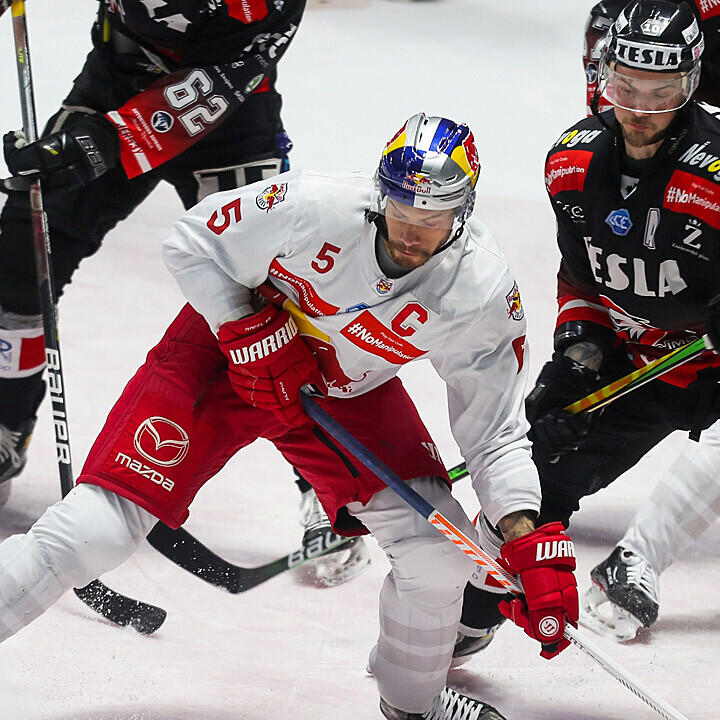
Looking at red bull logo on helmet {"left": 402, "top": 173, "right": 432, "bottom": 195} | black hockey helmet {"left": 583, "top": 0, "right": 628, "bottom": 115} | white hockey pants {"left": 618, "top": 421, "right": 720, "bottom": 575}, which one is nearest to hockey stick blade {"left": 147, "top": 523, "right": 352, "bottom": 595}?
white hockey pants {"left": 618, "top": 421, "right": 720, "bottom": 575}

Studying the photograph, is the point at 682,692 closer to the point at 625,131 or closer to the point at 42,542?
the point at 625,131

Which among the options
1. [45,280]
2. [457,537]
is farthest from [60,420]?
[457,537]

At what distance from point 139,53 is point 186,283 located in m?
1.00

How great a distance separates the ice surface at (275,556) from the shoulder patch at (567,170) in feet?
3.60

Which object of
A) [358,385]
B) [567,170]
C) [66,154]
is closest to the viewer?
[358,385]

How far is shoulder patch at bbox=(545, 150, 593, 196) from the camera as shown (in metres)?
2.72

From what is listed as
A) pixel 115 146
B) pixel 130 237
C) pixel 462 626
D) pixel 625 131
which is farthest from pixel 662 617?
pixel 130 237

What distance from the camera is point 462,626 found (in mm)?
2848

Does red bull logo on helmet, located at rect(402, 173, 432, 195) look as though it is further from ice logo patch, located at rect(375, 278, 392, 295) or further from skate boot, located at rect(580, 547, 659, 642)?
skate boot, located at rect(580, 547, 659, 642)

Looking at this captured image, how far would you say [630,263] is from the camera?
106 inches

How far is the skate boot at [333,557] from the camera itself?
10.7 ft

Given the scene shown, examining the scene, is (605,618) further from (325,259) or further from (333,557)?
(325,259)

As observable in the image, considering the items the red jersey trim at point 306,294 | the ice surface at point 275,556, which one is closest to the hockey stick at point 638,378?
the red jersey trim at point 306,294

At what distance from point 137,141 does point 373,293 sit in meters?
1.02
